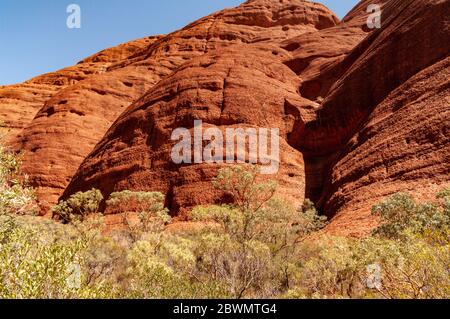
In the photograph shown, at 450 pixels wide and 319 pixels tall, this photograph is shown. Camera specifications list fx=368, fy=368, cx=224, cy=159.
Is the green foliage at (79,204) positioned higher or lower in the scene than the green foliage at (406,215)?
higher

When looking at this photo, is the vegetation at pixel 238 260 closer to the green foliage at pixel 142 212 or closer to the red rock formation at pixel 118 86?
the green foliage at pixel 142 212

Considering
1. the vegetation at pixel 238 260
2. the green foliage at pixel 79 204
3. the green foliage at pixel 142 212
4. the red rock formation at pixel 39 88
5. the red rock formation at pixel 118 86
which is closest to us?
the vegetation at pixel 238 260

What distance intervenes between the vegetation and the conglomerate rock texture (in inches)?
198

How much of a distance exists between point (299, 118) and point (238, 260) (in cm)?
2567

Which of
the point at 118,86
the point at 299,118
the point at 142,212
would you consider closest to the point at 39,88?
the point at 118,86

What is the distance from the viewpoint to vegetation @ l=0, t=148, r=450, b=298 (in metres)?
7.84

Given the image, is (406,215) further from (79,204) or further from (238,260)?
(79,204)

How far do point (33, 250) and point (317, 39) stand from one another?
5536cm

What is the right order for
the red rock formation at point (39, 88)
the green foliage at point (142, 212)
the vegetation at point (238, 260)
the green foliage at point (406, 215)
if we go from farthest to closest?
the red rock formation at point (39, 88)
the green foliage at point (142, 212)
the green foliage at point (406, 215)
the vegetation at point (238, 260)

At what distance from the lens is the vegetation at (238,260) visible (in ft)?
25.7

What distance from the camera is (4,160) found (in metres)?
15.0

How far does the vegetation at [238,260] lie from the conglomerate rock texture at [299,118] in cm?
503

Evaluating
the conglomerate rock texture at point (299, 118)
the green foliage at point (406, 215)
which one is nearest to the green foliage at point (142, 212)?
the conglomerate rock texture at point (299, 118)
